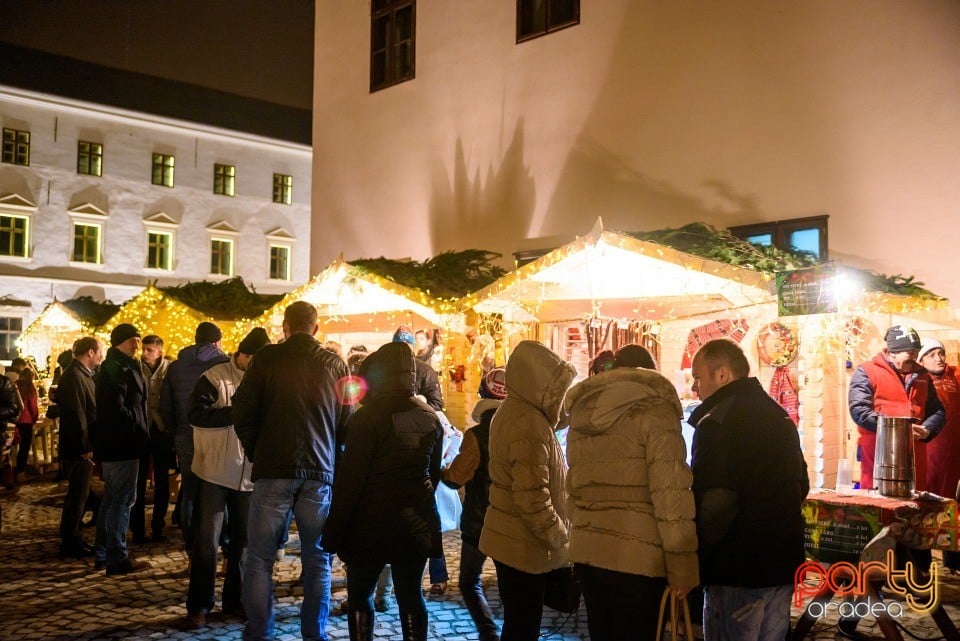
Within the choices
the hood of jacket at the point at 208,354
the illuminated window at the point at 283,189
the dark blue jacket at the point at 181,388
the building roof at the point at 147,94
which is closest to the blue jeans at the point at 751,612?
the hood of jacket at the point at 208,354

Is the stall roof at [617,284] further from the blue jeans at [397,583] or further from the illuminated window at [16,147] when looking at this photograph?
the illuminated window at [16,147]

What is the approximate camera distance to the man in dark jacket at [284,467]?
15.5 ft

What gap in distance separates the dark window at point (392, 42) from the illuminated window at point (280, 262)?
2336 centimetres

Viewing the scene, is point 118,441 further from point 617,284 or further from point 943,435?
point 943,435

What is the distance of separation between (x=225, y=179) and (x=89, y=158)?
5.60 meters

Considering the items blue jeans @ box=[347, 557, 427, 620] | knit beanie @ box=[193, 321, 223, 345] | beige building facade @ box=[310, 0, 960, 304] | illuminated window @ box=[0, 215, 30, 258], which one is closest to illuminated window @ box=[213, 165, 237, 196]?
illuminated window @ box=[0, 215, 30, 258]

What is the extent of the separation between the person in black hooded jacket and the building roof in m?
33.0

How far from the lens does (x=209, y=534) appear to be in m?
5.48

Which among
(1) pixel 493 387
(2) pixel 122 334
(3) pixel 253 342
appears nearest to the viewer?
(1) pixel 493 387

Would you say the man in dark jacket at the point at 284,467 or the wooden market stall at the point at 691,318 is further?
the wooden market stall at the point at 691,318

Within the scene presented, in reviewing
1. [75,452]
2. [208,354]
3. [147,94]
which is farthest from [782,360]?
[147,94]

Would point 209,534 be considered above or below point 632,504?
below

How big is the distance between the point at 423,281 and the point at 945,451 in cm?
547

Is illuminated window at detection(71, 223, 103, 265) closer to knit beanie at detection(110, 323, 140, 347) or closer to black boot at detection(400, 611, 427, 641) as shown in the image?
knit beanie at detection(110, 323, 140, 347)
